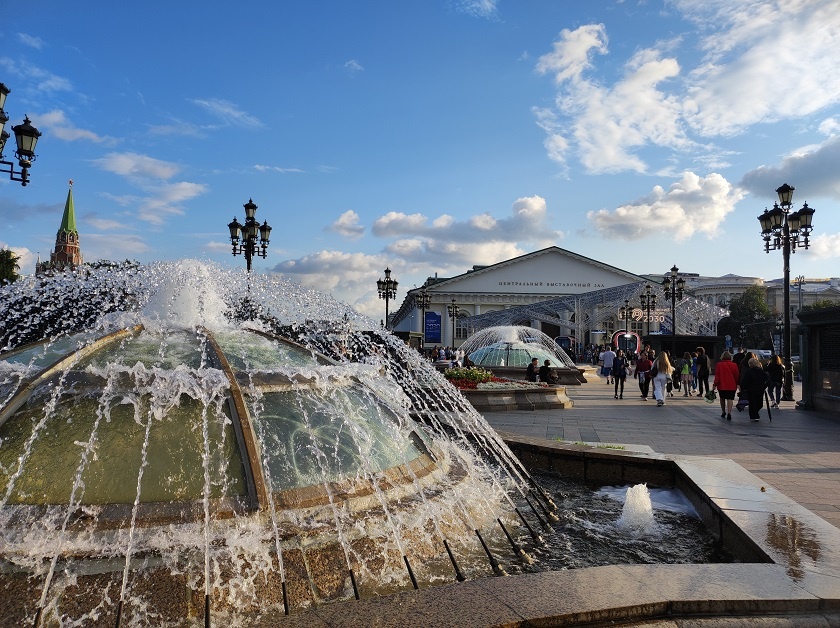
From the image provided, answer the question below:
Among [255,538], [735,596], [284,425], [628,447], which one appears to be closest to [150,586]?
[255,538]

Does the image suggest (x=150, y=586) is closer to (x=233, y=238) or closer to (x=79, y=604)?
(x=79, y=604)

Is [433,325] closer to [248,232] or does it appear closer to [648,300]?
[648,300]

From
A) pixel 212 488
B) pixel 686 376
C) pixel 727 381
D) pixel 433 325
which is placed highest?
pixel 433 325

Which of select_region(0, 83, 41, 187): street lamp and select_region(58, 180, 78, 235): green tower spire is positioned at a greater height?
select_region(58, 180, 78, 235): green tower spire

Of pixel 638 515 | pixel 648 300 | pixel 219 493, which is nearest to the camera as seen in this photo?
pixel 219 493

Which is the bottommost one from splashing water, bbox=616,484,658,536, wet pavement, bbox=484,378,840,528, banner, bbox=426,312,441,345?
wet pavement, bbox=484,378,840,528

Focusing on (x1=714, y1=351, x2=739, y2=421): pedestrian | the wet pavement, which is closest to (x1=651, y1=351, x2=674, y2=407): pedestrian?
the wet pavement

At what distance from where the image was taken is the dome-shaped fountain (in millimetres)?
2975

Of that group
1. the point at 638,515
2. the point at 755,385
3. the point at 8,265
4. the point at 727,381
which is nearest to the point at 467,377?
the point at 727,381

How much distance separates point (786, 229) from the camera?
16.3 meters

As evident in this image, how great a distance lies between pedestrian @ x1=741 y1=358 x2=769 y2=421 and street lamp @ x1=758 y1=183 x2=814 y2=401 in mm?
4937

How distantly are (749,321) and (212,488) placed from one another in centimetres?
7709

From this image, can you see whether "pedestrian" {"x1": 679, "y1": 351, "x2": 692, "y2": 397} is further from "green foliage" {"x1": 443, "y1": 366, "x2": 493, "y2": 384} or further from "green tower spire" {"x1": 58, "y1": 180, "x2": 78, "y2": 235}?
"green tower spire" {"x1": 58, "y1": 180, "x2": 78, "y2": 235}

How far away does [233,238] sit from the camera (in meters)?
15.2
